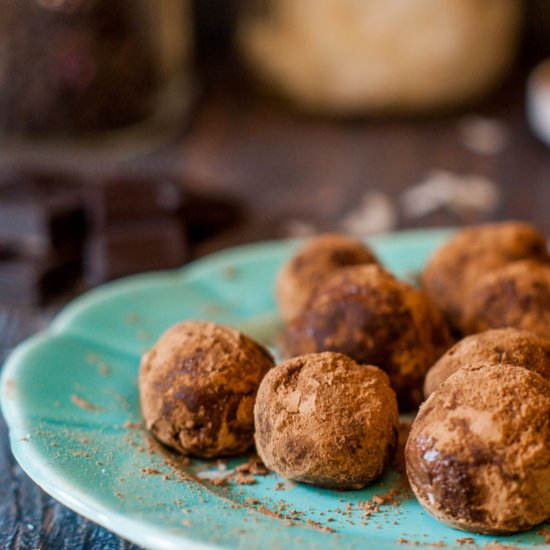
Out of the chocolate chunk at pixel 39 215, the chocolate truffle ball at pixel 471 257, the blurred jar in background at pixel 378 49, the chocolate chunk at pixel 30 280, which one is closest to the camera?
the chocolate truffle ball at pixel 471 257

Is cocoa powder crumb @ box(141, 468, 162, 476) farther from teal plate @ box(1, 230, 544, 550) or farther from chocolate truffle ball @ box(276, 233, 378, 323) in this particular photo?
chocolate truffle ball @ box(276, 233, 378, 323)

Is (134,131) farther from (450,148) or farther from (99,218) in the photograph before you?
(450,148)

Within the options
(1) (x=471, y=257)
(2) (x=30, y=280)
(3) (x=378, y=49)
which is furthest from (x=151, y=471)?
(3) (x=378, y=49)

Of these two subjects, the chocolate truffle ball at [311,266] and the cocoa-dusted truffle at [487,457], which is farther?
the chocolate truffle ball at [311,266]

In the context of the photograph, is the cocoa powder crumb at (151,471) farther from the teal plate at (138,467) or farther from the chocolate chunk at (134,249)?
the chocolate chunk at (134,249)

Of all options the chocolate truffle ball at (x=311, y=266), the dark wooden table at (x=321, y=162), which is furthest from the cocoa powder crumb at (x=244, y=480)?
the dark wooden table at (x=321, y=162)
